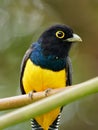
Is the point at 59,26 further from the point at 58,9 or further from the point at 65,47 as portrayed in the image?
the point at 58,9

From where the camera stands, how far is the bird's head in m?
3.04

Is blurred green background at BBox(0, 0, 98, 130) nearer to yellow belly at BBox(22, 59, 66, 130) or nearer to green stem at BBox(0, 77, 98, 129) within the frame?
yellow belly at BBox(22, 59, 66, 130)

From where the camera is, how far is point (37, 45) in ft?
10.6

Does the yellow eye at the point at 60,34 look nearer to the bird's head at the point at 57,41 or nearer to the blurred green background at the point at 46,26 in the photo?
the bird's head at the point at 57,41

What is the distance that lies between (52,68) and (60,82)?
11 centimetres

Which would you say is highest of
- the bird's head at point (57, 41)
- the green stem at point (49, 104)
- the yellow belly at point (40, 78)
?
the bird's head at point (57, 41)

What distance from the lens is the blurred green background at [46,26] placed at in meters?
4.26

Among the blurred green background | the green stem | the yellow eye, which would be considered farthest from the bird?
the green stem

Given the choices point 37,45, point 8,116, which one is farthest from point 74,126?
point 8,116

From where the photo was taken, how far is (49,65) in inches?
118

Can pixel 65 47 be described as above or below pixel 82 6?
below

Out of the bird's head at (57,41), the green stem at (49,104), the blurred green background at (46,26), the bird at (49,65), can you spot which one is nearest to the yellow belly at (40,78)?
the bird at (49,65)

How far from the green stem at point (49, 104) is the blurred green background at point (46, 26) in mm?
3025

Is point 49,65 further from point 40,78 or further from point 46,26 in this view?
point 46,26
